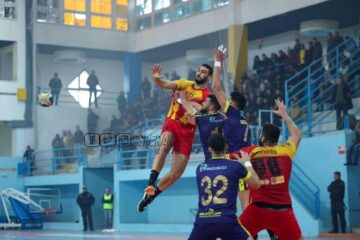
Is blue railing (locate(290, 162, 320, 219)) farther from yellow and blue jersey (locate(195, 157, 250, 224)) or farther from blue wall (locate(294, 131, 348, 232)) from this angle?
yellow and blue jersey (locate(195, 157, 250, 224))

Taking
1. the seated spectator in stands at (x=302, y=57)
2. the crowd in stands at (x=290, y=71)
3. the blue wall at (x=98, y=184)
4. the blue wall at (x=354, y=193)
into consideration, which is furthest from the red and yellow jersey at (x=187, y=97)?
the blue wall at (x=98, y=184)

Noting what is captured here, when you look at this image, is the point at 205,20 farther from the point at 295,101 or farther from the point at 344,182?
the point at 344,182

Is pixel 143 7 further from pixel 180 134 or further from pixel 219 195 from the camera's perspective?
pixel 219 195

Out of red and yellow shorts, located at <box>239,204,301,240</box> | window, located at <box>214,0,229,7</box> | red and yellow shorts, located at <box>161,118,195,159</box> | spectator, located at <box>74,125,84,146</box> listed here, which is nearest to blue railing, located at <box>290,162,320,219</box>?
window, located at <box>214,0,229,7</box>

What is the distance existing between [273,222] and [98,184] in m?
23.4

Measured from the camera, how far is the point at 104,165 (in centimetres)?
3189

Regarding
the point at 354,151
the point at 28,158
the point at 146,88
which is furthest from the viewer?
the point at 146,88

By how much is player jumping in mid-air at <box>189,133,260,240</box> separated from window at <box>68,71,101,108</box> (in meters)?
30.3

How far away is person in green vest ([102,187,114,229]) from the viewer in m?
29.9

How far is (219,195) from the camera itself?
870cm

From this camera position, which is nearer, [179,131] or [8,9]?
[179,131]

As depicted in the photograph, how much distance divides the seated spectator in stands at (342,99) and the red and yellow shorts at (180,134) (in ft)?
41.4

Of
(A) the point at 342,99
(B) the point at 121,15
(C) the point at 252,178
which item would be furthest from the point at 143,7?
(C) the point at 252,178

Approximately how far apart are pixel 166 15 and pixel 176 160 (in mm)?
25842
